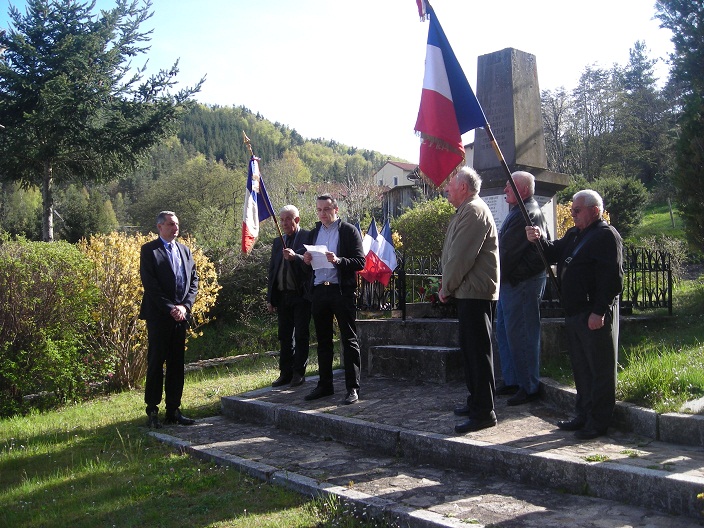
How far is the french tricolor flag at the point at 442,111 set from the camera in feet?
18.5

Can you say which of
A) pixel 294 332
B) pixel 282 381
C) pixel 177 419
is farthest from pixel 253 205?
pixel 177 419

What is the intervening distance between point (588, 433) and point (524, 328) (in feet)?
4.77

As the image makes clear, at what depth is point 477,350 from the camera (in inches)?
198

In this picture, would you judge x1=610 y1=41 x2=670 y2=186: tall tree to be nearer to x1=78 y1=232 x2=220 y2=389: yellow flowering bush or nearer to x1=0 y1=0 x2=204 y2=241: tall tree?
x1=0 y1=0 x2=204 y2=241: tall tree

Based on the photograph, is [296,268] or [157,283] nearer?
[157,283]

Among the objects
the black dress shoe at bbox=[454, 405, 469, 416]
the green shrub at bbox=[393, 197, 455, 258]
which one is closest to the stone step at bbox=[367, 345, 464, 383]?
the black dress shoe at bbox=[454, 405, 469, 416]

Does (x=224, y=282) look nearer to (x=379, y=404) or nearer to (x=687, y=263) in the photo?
(x=379, y=404)

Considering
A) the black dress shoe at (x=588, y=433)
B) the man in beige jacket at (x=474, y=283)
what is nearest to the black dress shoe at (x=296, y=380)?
the man in beige jacket at (x=474, y=283)

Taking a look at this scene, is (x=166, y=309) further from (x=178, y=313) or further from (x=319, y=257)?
(x=319, y=257)

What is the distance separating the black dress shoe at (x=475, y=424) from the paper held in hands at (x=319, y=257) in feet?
7.37

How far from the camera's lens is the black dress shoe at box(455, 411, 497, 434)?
4.84 metres

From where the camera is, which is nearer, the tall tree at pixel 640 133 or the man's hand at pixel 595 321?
the man's hand at pixel 595 321

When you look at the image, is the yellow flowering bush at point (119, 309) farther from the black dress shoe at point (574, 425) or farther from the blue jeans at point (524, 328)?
the black dress shoe at point (574, 425)

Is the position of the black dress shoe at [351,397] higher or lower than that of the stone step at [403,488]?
higher
